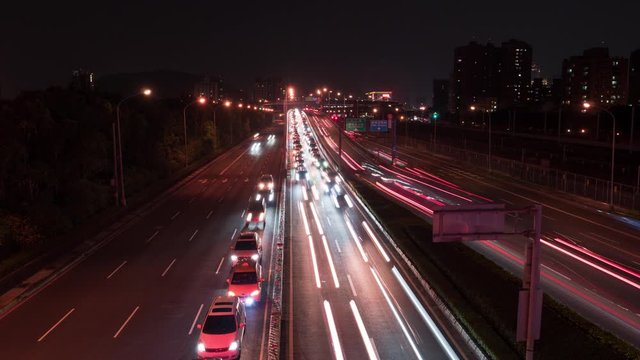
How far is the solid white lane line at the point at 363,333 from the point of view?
18469 mm

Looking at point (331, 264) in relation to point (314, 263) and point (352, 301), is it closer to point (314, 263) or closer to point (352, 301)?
point (314, 263)

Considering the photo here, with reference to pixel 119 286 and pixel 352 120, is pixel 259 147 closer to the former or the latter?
pixel 352 120

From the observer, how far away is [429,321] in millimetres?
21375

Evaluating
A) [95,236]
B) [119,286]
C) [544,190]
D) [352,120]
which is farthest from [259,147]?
[119,286]

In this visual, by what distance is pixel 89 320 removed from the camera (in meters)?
21.8

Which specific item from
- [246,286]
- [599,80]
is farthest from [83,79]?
[599,80]

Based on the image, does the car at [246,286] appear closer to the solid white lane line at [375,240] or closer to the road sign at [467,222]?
the solid white lane line at [375,240]

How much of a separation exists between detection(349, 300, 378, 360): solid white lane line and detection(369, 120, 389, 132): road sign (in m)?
59.9

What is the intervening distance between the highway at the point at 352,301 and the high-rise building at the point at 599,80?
143253mm

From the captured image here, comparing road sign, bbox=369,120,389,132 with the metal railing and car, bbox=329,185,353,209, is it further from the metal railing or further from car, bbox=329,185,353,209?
car, bbox=329,185,353,209

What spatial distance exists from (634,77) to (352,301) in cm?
17999

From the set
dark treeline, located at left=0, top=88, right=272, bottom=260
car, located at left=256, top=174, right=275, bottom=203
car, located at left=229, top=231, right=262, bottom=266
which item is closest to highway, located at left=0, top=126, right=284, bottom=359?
car, located at left=229, top=231, right=262, bottom=266

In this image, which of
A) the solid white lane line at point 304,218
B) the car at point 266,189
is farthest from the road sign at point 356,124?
the solid white lane line at point 304,218

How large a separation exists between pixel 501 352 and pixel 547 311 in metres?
3.81
